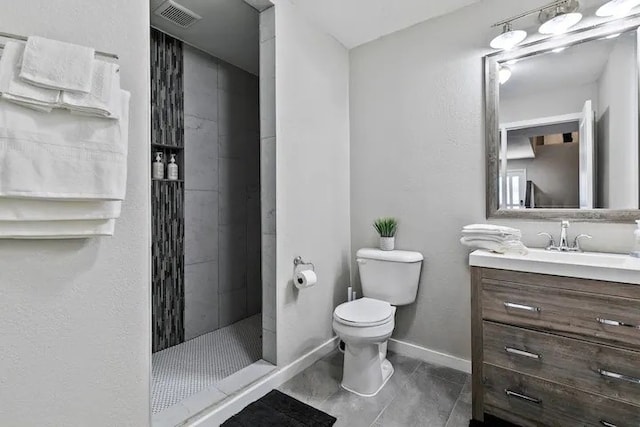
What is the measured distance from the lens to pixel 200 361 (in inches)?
81.5

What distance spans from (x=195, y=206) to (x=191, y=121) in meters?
0.69

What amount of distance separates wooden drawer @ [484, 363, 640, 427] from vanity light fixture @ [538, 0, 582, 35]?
71.3 inches

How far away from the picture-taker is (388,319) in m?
1.79

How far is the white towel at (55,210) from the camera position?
895 mm

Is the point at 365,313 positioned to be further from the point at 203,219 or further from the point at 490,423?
the point at 203,219

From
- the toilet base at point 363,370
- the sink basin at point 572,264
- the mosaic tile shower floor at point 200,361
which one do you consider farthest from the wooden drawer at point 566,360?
the mosaic tile shower floor at point 200,361

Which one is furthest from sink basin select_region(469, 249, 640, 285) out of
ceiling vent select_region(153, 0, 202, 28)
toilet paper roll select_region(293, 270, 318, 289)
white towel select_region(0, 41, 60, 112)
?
ceiling vent select_region(153, 0, 202, 28)

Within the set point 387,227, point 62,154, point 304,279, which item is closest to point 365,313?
point 304,279

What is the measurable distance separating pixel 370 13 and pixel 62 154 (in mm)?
2000

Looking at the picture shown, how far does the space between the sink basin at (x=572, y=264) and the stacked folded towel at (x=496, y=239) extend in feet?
0.17

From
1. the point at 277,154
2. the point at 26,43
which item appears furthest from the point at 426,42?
the point at 26,43

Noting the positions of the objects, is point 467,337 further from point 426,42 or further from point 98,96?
point 98,96

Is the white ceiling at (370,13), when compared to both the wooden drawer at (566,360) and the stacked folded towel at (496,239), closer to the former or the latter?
the stacked folded towel at (496,239)

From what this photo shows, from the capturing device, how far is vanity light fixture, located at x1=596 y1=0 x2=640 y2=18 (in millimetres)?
1480
